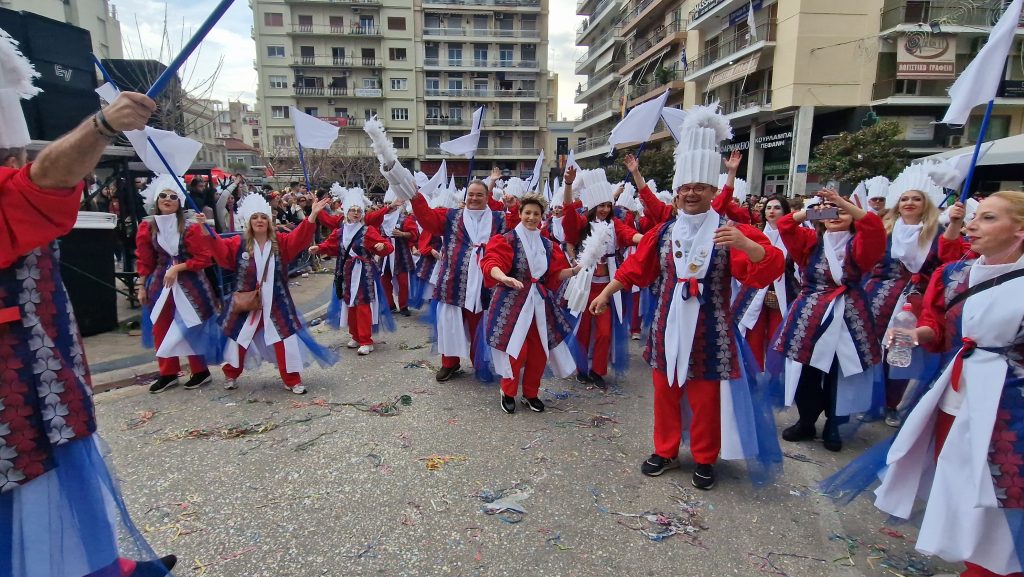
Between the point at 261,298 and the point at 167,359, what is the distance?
1151 millimetres

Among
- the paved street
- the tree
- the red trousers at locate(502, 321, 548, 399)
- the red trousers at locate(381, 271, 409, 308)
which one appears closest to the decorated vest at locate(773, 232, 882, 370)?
the paved street

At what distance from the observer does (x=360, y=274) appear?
684 cm

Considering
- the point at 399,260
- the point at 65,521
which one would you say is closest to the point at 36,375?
the point at 65,521

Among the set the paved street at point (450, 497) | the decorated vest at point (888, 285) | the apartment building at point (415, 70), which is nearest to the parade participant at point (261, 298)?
the paved street at point (450, 497)

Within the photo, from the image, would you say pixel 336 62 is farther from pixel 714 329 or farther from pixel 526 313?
pixel 714 329

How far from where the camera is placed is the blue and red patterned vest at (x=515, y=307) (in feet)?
15.4

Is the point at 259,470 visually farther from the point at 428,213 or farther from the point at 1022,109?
the point at 1022,109

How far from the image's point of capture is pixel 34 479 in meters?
1.79

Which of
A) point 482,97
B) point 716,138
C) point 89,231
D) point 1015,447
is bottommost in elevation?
point 1015,447

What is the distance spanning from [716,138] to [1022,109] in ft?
90.3

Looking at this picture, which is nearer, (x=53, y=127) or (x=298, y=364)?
(x=298, y=364)

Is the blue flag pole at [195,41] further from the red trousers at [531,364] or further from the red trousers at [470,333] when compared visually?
the red trousers at [470,333]

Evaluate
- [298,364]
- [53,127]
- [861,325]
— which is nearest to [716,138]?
[861,325]

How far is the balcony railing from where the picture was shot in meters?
24.4
